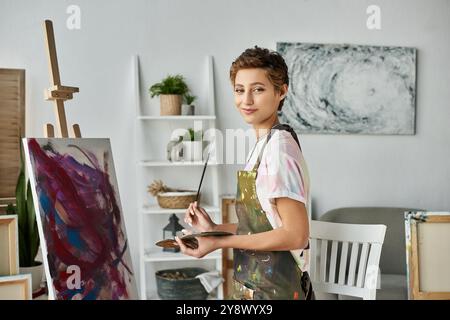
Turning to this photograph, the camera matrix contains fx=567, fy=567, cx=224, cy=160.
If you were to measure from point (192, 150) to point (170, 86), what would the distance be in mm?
331

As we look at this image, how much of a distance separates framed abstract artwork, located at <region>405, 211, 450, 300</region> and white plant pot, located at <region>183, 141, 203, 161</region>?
1.18 m

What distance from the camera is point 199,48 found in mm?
2789

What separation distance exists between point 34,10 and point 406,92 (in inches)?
72.5

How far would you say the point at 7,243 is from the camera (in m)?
1.47

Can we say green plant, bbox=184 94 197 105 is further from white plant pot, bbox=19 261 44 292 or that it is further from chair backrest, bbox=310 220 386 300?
chair backrest, bbox=310 220 386 300

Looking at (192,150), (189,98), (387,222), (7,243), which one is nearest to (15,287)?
(7,243)

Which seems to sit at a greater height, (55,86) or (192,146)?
(55,86)

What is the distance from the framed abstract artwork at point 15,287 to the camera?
144 cm

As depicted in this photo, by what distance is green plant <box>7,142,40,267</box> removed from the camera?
2140 millimetres

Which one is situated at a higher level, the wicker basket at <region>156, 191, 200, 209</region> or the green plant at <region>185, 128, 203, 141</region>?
the green plant at <region>185, 128, 203, 141</region>

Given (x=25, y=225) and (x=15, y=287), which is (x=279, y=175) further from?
(x=25, y=225)

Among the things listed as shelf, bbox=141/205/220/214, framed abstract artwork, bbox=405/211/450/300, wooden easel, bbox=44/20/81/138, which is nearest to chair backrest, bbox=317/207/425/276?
shelf, bbox=141/205/220/214
